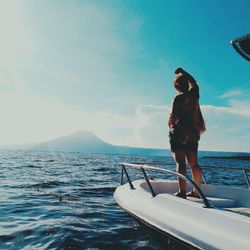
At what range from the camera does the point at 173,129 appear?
514 cm

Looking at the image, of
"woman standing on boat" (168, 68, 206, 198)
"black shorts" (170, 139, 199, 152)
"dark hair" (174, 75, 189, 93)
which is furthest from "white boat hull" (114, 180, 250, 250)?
"dark hair" (174, 75, 189, 93)

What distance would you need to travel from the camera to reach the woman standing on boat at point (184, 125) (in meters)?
5.08

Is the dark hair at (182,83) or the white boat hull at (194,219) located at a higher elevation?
the dark hair at (182,83)

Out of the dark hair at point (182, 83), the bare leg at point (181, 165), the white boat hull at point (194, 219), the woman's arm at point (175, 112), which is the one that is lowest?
the white boat hull at point (194, 219)

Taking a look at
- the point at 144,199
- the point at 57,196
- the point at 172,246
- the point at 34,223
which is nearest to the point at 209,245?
the point at 172,246

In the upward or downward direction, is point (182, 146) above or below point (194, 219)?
above

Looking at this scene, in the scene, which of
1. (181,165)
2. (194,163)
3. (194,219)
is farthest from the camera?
(194,163)

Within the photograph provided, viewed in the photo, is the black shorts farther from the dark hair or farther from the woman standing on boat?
the dark hair

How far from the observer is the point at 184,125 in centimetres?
509

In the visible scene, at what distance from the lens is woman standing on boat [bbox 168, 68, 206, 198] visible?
5082 millimetres

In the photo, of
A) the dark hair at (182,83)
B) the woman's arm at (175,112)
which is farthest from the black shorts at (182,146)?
the dark hair at (182,83)

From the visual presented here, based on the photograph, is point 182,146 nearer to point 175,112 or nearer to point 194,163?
point 194,163

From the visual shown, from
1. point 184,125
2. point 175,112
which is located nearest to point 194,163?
point 184,125

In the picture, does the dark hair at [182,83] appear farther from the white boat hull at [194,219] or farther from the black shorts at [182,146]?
the white boat hull at [194,219]
